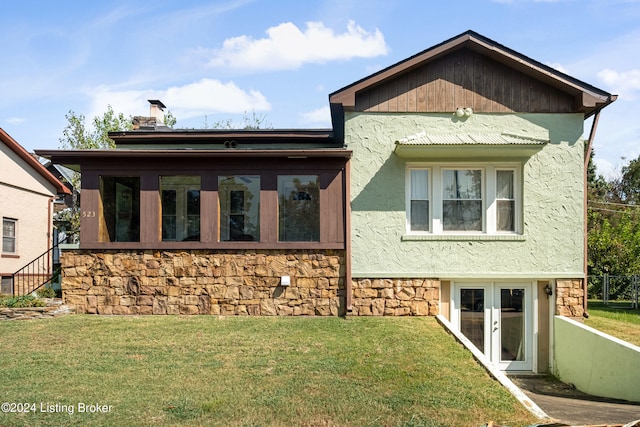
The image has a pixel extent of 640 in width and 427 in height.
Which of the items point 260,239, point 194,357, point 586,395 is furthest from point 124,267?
point 586,395

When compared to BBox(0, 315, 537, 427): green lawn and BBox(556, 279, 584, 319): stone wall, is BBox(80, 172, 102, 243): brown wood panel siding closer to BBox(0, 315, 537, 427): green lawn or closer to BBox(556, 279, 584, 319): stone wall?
BBox(0, 315, 537, 427): green lawn

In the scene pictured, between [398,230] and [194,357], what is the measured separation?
5457mm

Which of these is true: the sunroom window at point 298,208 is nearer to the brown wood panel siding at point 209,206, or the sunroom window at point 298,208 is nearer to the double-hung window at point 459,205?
the brown wood panel siding at point 209,206

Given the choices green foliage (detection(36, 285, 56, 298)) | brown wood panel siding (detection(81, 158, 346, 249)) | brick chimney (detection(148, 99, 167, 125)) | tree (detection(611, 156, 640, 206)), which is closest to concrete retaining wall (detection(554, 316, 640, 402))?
brown wood panel siding (detection(81, 158, 346, 249))

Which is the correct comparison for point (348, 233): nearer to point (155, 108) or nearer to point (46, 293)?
point (46, 293)

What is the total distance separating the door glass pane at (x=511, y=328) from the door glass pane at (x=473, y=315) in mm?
444

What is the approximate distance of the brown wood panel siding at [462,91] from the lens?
12453 mm

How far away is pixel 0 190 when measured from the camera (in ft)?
58.9

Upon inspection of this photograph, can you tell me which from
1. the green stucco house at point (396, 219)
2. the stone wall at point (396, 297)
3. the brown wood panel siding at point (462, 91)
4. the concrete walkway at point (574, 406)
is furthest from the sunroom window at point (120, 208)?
the concrete walkway at point (574, 406)

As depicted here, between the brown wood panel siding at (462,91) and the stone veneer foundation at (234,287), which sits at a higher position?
the brown wood panel siding at (462,91)

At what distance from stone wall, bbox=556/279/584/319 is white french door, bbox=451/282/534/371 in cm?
57

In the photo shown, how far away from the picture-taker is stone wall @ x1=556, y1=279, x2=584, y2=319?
→ 40.2 feet

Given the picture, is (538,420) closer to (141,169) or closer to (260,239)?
(260,239)

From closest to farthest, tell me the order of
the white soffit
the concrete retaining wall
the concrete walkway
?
the concrete walkway, the concrete retaining wall, the white soffit
